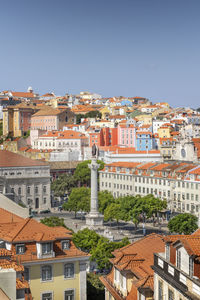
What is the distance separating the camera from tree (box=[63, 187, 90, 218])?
75875 mm

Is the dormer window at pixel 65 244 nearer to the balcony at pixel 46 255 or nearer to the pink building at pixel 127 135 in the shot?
the balcony at pixel 46 255

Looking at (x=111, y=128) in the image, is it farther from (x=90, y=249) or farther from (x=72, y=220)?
(x=90, y=249)

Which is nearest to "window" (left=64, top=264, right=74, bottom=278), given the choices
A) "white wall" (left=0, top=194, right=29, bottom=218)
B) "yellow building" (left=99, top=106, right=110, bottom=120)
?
"white wall" (left=0, top=194, right=29, bottom=218)

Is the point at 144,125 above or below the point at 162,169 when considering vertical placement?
above

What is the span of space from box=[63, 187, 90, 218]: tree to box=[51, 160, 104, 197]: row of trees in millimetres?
22058

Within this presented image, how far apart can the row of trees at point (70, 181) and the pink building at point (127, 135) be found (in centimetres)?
2615

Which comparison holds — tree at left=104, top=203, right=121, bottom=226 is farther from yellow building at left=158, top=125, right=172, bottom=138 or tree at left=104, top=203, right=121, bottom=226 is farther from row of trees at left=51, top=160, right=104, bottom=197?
yellow building at left=158, top=125, right=172, bottom=138

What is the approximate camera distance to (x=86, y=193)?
3142 inches

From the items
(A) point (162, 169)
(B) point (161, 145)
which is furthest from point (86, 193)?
(B) point (161, 145)

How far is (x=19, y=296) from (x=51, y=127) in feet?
465

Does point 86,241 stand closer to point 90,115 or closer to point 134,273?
point 134,273

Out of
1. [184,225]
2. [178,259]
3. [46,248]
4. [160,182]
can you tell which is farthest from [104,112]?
[178,259]

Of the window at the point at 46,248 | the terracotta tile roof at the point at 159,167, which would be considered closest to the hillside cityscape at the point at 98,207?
the window at the point at 46,248

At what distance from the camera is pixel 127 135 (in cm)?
13812
